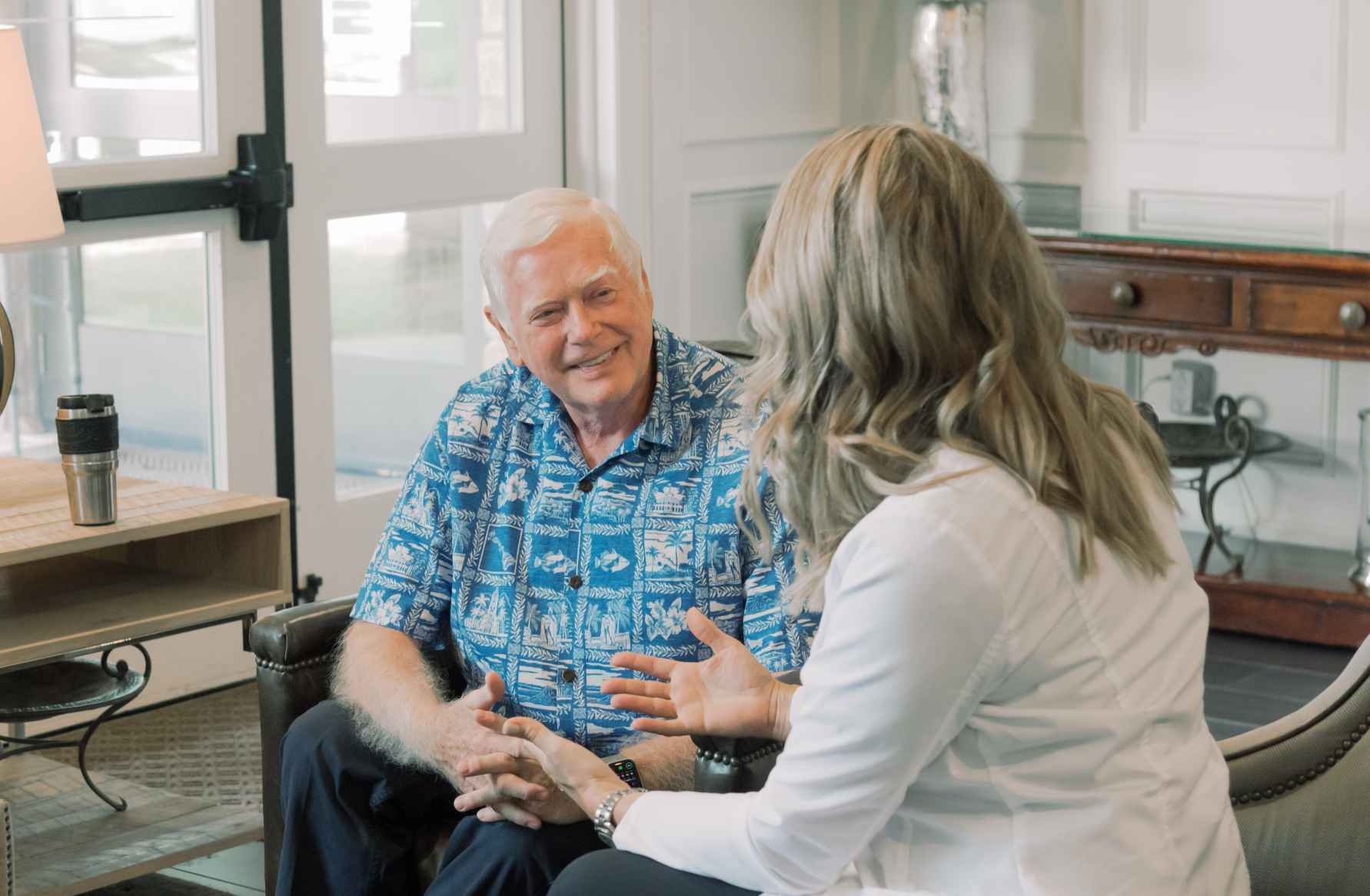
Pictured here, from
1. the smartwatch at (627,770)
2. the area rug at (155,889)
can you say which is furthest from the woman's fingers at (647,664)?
the area rug at (155,889)

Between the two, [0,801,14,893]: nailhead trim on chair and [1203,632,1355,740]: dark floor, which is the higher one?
[0,801,14,893]: nailhead trim on chair

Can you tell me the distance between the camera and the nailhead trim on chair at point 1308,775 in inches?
68.3

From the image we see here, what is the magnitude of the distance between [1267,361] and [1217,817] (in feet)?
9.72

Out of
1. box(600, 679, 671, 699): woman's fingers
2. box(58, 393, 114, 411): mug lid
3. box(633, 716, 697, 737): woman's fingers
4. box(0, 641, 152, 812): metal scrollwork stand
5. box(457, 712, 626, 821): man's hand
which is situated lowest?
box(0, 641, 152, 812): metal scrollwork stand

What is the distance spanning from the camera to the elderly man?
1.93 metres

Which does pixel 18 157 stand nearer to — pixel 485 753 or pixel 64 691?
pixel 64 691

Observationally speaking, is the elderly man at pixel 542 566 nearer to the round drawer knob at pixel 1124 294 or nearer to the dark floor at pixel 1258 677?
the dark floor at pixel 1258 677

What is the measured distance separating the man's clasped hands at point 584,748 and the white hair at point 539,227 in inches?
19.2

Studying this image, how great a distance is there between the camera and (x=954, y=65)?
13.6 ft

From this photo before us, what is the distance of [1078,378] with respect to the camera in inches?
55.6

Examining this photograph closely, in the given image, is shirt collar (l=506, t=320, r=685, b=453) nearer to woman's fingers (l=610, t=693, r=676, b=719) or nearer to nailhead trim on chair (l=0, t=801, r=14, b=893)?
woman's fingers (l=610, t=693, r=676, b=719)

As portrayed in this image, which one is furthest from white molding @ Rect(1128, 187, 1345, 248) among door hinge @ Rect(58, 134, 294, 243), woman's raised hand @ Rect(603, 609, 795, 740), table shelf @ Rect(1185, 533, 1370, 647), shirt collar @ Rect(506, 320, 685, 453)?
woman's raised hand @ Rect(603, 609, 795, 740)

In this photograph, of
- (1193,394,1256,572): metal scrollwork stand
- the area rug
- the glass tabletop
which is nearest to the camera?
the area rug

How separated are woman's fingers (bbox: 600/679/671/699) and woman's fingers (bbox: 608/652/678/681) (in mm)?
12
